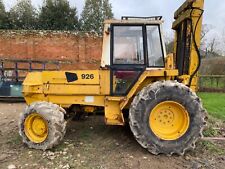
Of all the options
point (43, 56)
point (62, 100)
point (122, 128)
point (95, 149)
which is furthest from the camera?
point (43, 56)

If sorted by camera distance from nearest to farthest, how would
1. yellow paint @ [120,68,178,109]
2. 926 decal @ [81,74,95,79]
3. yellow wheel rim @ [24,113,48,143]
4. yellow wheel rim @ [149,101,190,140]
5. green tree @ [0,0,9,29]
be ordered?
yellow wheel rim @ [149,101,190,140] → yellow paint @ [120,68,178,109] → yellow wheel rim @ [24,113,48,143] → 926 decal @ [81,74,95,79] → green tree @ [0,0,9,29]

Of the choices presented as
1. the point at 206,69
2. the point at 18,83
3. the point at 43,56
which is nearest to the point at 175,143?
the point at 18,83

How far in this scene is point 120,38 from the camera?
18.8 feet

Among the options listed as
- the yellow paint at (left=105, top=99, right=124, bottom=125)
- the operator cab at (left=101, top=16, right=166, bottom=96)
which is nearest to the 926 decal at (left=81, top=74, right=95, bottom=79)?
the operator cab at (left=101, top=16, right=166, bottom=96)

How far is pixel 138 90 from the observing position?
570 cm

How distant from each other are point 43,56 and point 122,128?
13.9 m

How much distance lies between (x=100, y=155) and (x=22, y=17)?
80.2 ft

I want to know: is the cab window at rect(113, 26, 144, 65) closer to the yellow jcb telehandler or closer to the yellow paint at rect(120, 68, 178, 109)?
the yellow jcb telehandler

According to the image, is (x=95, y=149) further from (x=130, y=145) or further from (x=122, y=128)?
(x=122, y=128)

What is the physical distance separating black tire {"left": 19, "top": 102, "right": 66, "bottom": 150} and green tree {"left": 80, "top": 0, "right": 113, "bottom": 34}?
24.0 meters

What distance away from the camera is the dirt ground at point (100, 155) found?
16.1 ft

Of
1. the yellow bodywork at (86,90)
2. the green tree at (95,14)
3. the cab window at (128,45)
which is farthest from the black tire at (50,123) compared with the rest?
the green tree at (95,14)

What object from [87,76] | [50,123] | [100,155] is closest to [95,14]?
[87,76]

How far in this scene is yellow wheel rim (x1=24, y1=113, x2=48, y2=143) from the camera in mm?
5723
